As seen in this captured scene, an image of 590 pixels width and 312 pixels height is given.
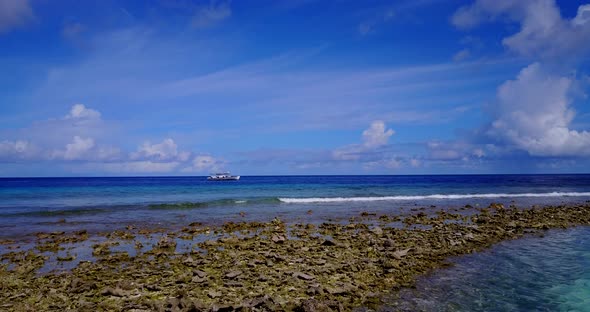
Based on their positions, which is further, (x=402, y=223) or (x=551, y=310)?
(x=402, y=223)

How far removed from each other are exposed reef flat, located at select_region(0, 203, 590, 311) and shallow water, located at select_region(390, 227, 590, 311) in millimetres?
715

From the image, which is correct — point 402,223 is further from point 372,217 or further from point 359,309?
point 359,309

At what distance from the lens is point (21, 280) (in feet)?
38.8

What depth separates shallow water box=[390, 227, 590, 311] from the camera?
10.1 m

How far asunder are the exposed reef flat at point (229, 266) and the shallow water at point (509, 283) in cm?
71

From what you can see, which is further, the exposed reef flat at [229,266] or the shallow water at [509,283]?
the shallow water at [509,283]

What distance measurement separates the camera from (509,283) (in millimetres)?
11953

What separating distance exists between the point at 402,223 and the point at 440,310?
14886mm

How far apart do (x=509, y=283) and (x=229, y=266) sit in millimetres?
9103

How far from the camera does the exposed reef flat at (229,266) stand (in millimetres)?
9875

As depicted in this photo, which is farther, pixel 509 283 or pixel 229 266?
pixel 229 266

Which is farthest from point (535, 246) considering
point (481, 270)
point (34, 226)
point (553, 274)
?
point (34, 226)

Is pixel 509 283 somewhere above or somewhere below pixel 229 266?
below

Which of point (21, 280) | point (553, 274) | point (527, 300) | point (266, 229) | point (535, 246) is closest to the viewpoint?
point (527, 300)
